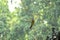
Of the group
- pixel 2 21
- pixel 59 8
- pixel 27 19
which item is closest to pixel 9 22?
pixel 2 21

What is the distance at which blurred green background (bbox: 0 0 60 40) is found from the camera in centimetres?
742

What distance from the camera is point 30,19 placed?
7.86 meters

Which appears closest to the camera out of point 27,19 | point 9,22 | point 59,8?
point 59,8

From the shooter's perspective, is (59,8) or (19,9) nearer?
(59,8)

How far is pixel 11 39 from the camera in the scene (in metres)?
8.17

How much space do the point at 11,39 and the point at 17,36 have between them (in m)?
0.25

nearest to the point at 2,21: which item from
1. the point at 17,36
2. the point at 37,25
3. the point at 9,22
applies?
the point at 9,22

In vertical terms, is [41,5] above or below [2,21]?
above

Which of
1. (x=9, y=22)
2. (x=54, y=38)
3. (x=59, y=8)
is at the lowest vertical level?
(x=54, y=38)

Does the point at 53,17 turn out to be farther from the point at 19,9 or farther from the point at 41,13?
the point at 19,9

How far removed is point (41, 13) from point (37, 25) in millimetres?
423

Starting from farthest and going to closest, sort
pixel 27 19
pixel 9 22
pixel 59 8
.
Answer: pixel 9 22 < pixel 27 19 < pixel 59 8

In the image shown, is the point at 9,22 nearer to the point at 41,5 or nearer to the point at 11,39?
the point at 11,39

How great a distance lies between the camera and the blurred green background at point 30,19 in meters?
7.42
